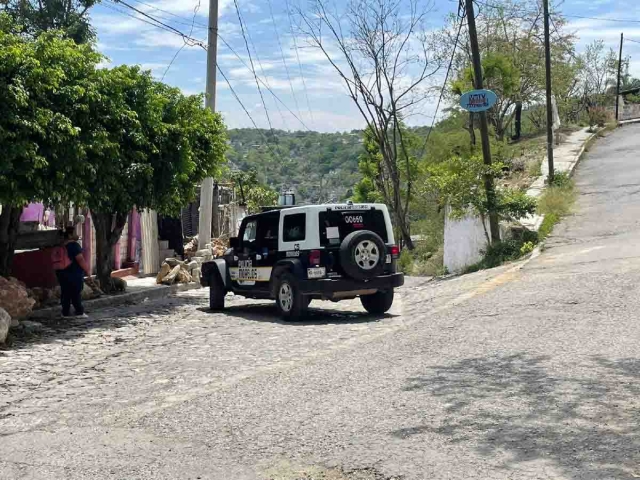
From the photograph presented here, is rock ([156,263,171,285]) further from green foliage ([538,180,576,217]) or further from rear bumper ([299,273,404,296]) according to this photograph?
green foliage ([538,180,576,217])

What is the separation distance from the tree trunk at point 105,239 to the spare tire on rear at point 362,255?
6.67 m

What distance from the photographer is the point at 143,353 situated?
1105cm

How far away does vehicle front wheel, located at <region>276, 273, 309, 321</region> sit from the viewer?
13.8 meters

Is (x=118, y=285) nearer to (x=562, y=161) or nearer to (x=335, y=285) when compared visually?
(x=335, y=285)

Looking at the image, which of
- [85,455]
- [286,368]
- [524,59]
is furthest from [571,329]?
[524,59]

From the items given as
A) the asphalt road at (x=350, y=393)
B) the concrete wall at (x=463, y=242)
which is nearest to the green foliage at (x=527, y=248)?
the concrete wall at (x=463, y=242)

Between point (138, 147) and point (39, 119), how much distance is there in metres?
3.31

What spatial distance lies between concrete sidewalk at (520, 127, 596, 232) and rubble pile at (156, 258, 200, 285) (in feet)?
31.2

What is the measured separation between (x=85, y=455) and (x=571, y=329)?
6.61 meters

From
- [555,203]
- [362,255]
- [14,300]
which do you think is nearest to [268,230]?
[362,255]

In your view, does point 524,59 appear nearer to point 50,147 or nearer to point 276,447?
point 50,147

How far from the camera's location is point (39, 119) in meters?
12.6

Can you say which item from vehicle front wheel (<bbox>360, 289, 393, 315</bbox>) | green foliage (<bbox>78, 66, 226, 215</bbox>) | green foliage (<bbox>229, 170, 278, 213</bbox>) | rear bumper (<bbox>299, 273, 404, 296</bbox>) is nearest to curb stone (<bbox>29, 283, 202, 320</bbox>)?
green foliage (<bbox>78, 66, 226, 215</bbox>)

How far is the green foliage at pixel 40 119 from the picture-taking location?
12320mm
